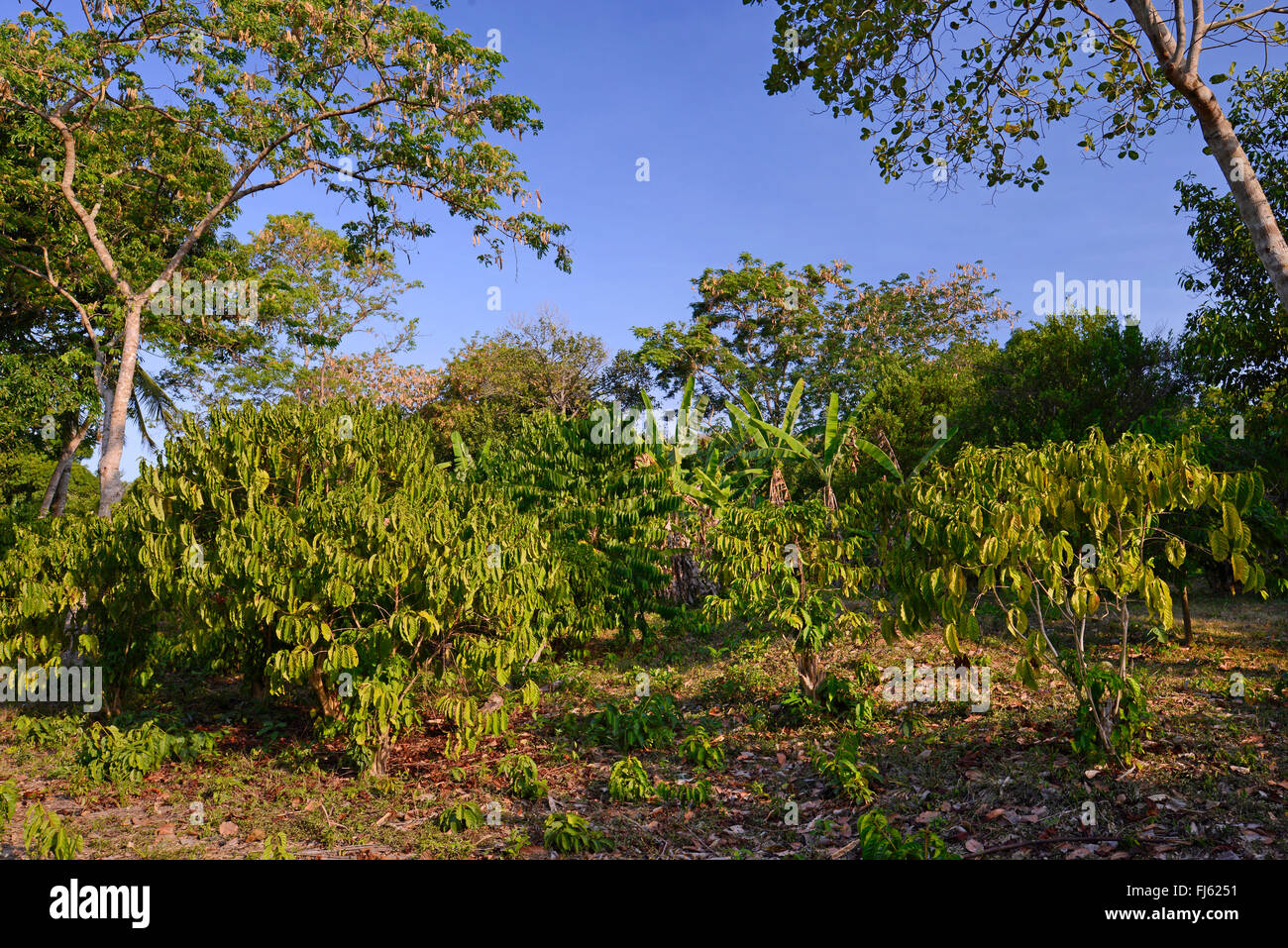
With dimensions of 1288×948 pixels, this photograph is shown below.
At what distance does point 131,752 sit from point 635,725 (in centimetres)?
450

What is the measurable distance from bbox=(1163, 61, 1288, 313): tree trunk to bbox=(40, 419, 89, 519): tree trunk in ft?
67.0

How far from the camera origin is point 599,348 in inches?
1293

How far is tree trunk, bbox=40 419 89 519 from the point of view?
1759 cm

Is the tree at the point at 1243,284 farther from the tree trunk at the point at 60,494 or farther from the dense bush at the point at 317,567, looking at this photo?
the tree trunk at the point at 60,494

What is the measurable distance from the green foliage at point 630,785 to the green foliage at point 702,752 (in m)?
0.58

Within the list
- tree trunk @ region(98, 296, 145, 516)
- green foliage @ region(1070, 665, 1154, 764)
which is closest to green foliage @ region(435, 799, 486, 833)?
green foliage @ region(1070, 665, 1154, 764)

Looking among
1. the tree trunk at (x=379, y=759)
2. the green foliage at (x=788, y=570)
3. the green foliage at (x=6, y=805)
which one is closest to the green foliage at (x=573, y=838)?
the tree trunk at (x=379, y=759)

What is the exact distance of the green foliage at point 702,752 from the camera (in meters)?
6.61

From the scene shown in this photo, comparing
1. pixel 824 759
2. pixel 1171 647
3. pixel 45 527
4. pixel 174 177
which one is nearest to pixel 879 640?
pixel 1171 647

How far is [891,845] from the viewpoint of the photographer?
4250 mm

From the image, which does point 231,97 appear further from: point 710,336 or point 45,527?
point 710,336

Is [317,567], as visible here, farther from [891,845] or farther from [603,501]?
[603,501]

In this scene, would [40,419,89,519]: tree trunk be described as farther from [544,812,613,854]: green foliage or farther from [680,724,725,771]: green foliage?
[544,812,613,854]: green foliage

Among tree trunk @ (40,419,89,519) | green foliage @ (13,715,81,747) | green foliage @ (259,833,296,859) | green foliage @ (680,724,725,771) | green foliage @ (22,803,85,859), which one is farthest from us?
tree trunk @ (40,419,89,519)
